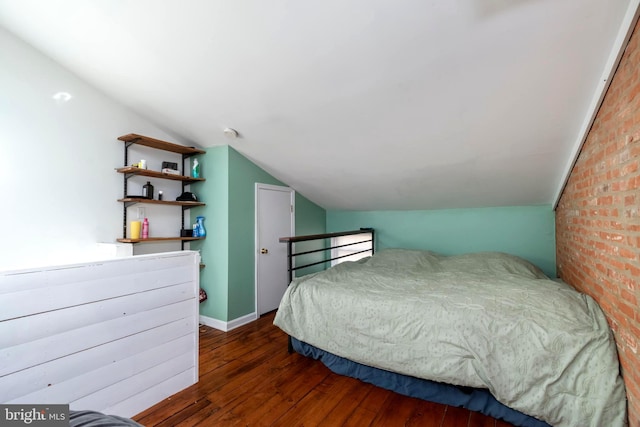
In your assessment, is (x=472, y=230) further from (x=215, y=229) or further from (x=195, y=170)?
(x=195, y=170)

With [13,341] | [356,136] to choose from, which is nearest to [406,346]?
A: [356,136]

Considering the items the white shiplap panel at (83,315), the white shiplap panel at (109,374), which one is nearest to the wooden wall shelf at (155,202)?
the white shiplap panel at (83,315)

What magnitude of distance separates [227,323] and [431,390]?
6.85 feet

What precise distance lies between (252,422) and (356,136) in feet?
7.27

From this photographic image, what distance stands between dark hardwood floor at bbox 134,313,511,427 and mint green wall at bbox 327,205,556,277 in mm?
2058

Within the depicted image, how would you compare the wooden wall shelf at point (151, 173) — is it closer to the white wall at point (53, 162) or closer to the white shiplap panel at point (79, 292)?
the white wall at point (53, 162)

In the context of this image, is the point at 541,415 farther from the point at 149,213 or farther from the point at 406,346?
the point at 149,213

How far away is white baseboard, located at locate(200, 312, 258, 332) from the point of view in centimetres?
305

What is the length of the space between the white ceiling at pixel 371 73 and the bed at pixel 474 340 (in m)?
1.11

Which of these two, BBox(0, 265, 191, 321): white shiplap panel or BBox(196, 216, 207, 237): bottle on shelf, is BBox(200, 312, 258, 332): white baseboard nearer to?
BBox(196, 216, 207, 237): bottle on shelf

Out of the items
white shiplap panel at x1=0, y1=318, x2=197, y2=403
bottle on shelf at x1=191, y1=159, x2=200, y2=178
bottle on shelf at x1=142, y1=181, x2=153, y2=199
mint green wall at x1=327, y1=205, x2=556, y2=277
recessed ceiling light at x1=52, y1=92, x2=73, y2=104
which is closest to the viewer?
white shiplap panel at x1=0, y1=318, x2=197, y2=403

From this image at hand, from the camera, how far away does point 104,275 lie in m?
1.64

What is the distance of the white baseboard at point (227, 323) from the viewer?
3047 millimetres

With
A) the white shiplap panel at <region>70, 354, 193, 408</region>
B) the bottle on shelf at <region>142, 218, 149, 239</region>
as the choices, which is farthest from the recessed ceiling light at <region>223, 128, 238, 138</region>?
the white shiplap panel at <region>70, 354, 193, 408</region>
